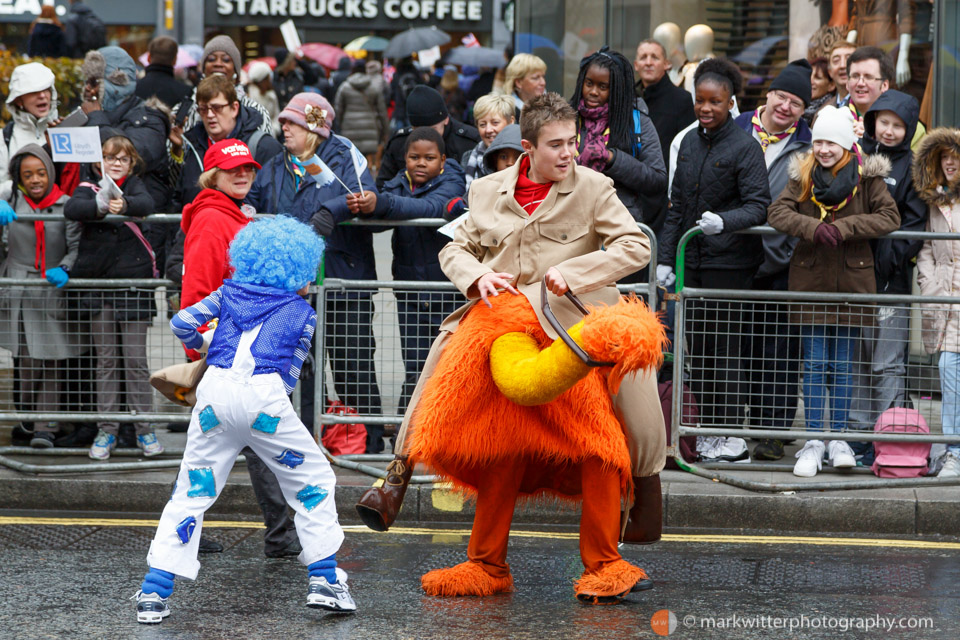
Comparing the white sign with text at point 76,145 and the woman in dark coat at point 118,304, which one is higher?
the white sign with text at point 76,145

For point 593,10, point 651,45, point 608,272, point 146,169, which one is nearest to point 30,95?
point 146,169

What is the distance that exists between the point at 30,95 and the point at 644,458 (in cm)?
526

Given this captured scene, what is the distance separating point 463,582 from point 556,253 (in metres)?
1.48

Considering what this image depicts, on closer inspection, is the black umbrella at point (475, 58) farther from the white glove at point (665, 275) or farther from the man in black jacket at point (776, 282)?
the white glove at point (665, 275)

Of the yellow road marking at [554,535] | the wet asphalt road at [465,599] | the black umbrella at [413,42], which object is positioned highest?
the black umbrella at [413,42]

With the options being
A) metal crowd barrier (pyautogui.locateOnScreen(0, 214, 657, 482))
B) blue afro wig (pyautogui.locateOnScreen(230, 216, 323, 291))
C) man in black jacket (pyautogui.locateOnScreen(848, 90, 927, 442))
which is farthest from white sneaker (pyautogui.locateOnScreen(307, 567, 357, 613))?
man in black jacket (pyautogui.locateOnScreen(848, 90, 927, 442))

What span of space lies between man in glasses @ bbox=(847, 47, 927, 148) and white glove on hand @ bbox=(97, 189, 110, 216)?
4726mm

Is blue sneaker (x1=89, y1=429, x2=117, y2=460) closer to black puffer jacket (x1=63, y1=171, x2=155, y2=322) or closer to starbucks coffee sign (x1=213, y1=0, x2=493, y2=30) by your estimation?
black puffer jacket (x1=63, y1=171, x2=155, y2=322)

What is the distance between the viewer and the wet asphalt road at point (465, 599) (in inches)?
195

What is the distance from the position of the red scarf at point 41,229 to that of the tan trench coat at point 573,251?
3.37 metres

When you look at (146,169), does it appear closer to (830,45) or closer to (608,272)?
(608,272)

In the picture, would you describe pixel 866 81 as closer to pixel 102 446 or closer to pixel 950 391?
pixel 950 391

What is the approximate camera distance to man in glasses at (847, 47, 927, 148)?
8156 millimetres

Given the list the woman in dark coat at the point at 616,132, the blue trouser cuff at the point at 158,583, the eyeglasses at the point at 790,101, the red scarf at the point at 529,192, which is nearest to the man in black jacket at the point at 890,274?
the eyeglasses at the point at 790,101
